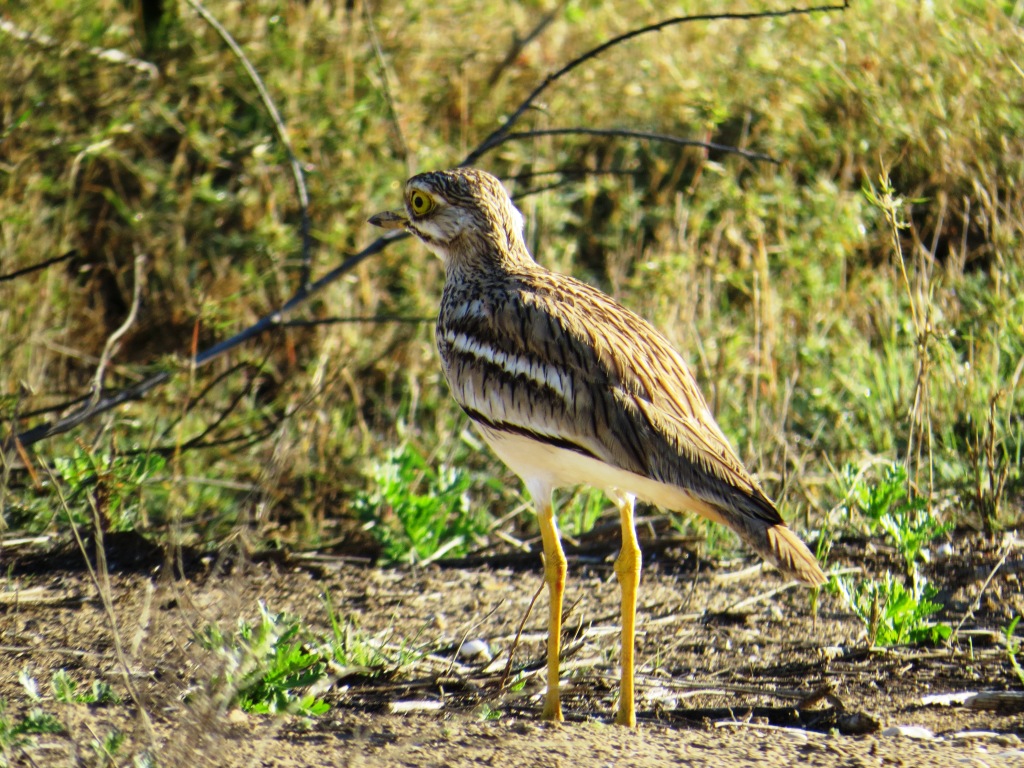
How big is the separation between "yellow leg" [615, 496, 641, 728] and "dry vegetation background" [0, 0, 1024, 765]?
3.11 ft

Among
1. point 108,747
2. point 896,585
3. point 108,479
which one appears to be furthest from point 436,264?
point 108,747

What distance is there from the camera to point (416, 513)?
4453 mm

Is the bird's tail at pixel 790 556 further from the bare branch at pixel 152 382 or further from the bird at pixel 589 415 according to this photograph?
the bare branch at pixel 152 382

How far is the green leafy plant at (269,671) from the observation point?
3.13 metres

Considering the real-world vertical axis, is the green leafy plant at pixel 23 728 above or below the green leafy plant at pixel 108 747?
below

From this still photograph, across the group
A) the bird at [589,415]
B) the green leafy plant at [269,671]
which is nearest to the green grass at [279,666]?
the green leafy plant at [269,671]

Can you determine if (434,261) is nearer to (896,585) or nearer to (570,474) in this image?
(570,474)

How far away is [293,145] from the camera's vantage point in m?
6.20

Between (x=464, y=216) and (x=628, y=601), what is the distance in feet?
4.54

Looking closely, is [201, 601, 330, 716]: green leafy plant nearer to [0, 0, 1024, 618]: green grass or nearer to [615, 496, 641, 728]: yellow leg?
[615, 496, 641, 728]: yellow leg

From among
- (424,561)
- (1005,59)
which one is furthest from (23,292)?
(1005,59)

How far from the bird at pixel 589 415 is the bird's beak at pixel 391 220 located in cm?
39

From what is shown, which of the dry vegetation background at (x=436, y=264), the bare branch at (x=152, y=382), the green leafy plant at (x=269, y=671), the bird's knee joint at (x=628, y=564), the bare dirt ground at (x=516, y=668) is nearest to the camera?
the bare dirt ground at (x=516, y=668)

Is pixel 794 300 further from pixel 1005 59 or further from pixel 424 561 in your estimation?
pixel 424 561
